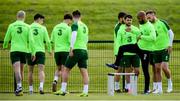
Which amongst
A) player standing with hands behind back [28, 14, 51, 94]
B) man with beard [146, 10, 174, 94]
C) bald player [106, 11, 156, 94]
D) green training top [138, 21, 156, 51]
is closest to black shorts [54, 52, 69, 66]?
player standing with hands behind back [28, 14, 51, 94]

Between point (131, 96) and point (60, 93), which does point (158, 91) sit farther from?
point (60, 93)

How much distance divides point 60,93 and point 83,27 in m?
1.64

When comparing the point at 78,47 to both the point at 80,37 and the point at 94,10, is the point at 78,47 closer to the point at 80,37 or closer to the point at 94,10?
the point at 80,37

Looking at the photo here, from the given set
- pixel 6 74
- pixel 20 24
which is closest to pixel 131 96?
pixel 20 24

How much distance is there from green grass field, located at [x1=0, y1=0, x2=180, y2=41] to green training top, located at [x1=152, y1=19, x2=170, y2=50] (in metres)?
12.4

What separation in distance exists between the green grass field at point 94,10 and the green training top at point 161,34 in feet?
40.7

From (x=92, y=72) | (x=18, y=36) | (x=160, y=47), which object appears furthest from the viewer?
(x=92, y=72)

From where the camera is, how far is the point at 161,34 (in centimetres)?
1745

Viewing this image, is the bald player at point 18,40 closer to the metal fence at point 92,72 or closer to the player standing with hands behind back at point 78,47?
the player standing with hands behind back at point 78,47

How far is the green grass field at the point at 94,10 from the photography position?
Result: 101 feet

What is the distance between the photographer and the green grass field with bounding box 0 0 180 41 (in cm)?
3066

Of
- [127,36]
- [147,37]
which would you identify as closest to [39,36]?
[127,36]

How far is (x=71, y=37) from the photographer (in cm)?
1584

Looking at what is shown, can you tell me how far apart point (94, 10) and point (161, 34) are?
1482 centimetres
